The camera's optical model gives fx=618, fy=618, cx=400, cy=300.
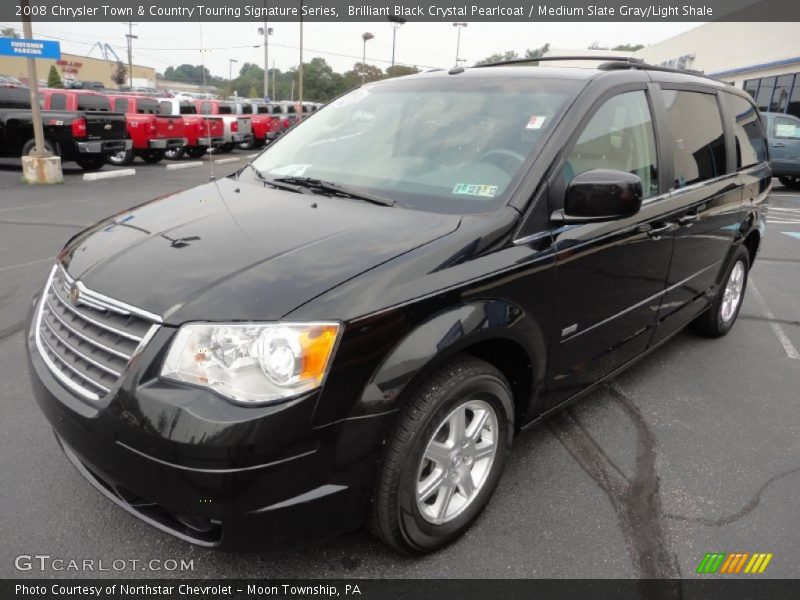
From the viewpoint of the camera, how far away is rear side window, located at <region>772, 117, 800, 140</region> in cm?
1533

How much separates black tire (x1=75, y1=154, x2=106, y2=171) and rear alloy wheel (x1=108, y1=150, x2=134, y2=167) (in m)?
0.77

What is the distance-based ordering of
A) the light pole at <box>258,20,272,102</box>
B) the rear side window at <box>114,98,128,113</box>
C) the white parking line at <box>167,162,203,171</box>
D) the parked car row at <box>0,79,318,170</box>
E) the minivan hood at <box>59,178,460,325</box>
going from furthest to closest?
the light pole at <box>258,20,272,102</box>
the rear side window at <box>114,98,128,113</box>
the white parking line at <box>167,162,203,171</box>
the parked car row at <box>0,79,318,170</box>
the minivan hood at <box>59,178,460,325</box>

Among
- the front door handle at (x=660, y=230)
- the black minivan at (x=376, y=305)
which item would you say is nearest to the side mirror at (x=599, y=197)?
the black minivan at (x=376, y=305)

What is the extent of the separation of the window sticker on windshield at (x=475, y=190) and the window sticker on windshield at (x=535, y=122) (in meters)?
0.40

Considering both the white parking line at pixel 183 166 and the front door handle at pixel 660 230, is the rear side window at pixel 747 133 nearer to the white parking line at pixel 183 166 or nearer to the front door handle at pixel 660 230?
the front door handle at pixel 660 230

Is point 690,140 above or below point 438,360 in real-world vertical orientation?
above

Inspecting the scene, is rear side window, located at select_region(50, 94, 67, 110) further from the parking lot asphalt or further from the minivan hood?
the minivan hood

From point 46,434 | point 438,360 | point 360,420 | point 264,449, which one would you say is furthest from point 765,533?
point 46,434

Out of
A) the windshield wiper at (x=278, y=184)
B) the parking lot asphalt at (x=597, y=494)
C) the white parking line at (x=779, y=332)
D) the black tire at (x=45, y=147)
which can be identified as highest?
the windshield wiper at (x=278, y=184)

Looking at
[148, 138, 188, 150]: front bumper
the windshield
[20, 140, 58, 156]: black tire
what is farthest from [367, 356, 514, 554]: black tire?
[148, 138, 188, 150]: front bumper

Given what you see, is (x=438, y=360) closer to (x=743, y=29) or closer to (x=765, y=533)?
(x=765, y=533)

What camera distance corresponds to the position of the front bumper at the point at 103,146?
13.7m

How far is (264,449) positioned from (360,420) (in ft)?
1.02

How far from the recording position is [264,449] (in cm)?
183
